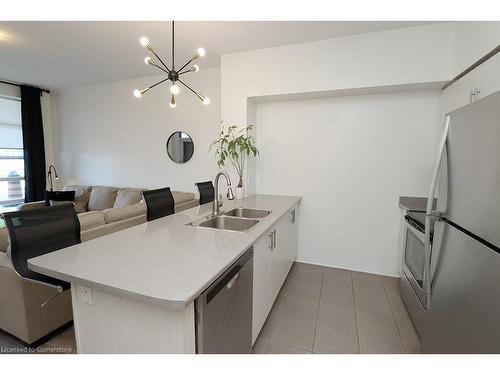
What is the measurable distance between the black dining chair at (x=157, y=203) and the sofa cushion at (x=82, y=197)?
114 inches

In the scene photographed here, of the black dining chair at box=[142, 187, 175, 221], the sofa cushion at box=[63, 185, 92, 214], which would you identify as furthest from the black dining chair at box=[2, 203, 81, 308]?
the sofa cushion at box=[63, 185, 92, 214]

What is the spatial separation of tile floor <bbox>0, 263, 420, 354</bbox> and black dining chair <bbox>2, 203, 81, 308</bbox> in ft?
2.42

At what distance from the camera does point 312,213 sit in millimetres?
3166

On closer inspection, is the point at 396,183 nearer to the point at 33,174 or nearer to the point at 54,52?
the point at 54,52

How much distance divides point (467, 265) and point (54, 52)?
4.54 m

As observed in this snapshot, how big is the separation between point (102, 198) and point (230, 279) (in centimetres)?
404

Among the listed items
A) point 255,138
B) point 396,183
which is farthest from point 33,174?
point 396,183

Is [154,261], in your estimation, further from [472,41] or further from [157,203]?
[472,41]

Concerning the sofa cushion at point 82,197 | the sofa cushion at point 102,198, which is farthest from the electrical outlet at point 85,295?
the sofa cushion at point 82,197

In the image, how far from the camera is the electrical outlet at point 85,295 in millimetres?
1074

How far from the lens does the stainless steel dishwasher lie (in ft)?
3.32

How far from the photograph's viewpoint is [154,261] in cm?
118

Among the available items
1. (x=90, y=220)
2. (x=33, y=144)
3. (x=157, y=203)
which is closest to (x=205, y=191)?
(x=157, y=203)

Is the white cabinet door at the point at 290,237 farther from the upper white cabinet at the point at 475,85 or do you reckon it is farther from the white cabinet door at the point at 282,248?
the upper white cabinet at the point at 475,85
